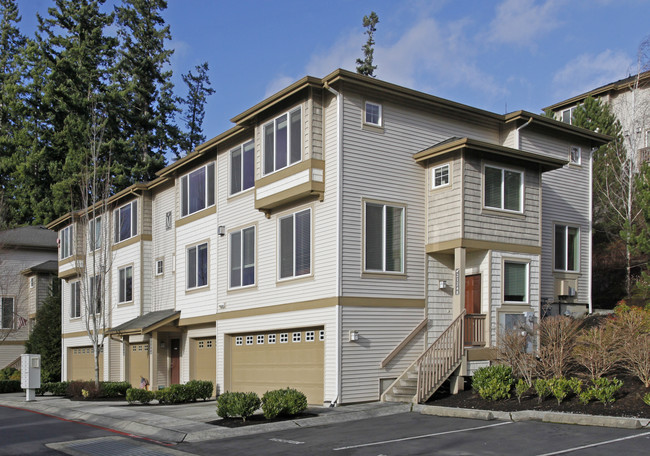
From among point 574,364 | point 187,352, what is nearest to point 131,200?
point 187,352

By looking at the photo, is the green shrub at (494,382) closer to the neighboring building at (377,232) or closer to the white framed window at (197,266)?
the neighboring building at (377,232)

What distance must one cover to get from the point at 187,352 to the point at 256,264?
6.69 meters

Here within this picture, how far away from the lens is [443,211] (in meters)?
18.8

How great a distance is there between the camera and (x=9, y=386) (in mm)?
32656

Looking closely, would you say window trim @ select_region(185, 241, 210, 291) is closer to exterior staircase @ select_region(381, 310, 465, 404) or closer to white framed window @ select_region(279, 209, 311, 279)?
white framed window @ select_region(279, 209, 311, 279)

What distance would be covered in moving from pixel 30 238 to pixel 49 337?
9.20 metres

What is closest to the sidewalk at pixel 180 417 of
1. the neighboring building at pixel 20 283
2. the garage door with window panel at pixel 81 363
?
the garage door with window panel at pixel 81 363

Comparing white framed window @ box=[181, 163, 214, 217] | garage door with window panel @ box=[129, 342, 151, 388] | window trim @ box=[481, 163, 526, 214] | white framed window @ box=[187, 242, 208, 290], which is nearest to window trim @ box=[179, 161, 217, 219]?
white framed window @ box=[181, 163, 214, 217]

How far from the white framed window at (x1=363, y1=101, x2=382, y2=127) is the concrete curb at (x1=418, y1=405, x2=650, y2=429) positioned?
25.3 feet

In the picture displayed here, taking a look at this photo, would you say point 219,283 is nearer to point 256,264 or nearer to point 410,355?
point 256,264

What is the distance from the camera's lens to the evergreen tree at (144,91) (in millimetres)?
51781

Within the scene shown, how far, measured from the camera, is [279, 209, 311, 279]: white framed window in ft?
63.1

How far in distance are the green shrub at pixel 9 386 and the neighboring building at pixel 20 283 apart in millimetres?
8816

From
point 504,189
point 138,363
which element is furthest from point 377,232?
point 138,363
